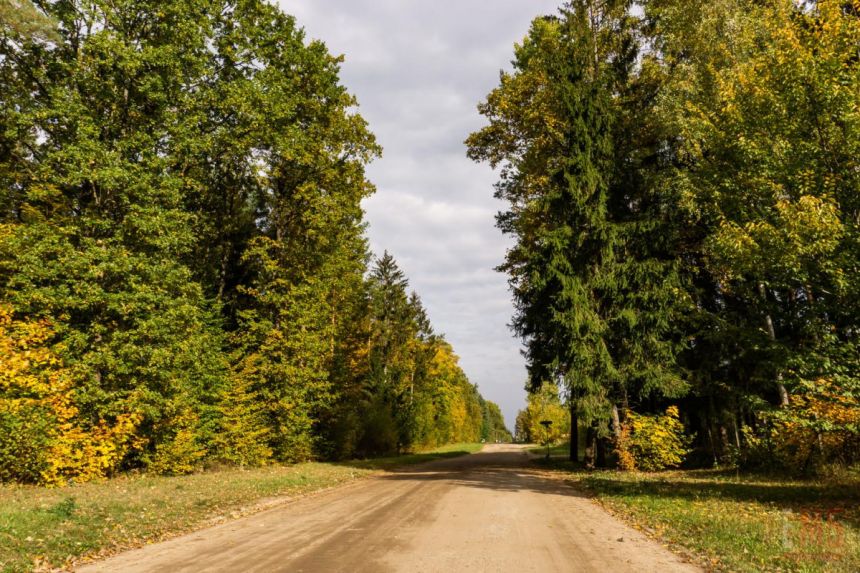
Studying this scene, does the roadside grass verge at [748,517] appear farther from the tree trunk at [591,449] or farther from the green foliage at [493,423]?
the green foliage at [493,423]

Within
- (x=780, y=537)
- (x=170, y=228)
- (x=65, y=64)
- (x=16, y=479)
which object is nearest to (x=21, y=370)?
(x=16, y=479)

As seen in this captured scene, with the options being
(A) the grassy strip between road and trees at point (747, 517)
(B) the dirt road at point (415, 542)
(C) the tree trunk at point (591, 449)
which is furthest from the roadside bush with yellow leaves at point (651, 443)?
(B) the dirt road at point (415, 542)

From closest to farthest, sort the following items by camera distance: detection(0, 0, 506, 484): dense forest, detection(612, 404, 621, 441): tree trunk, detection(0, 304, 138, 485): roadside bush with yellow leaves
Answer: detection(0, 304, 138, 485): roadside bush with yellow leaves
detection(0, 0, 506, 484): dense forest
detection(612, 404, 621, 441): tree trunk

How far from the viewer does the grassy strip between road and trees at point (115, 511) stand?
7.18 m

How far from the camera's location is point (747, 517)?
9.24 meters

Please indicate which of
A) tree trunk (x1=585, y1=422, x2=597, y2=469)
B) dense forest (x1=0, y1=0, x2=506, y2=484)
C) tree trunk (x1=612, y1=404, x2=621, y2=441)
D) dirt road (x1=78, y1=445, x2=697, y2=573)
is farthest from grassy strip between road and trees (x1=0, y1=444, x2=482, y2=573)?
tree trunk (x1=612, y1=404, x2=621, y2=441)

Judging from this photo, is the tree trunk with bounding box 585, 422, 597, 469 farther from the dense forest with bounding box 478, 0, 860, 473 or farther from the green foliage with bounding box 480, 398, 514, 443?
the green foliage with bounding box 480, 398, 514, 443

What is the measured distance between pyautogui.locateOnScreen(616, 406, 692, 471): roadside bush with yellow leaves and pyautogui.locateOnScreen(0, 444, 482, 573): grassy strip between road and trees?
1125cm

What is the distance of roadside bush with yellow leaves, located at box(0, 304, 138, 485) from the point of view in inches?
485

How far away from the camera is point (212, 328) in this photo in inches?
864

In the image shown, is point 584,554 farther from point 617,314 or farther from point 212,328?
point 212,328

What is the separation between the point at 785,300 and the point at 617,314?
20.0 feet

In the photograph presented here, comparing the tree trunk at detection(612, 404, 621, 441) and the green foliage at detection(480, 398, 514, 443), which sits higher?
the tree trunk at detection(612, 404, 621, 441)

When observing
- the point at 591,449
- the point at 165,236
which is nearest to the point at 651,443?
the point at 591,449
